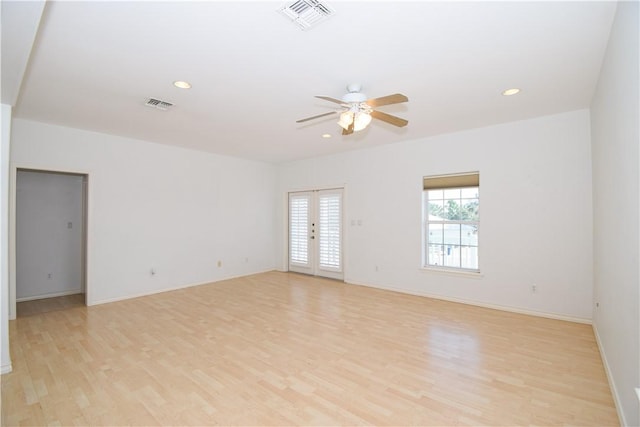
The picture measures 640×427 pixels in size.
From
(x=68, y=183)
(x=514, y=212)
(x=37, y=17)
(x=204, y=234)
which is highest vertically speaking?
(x=37, y=17)

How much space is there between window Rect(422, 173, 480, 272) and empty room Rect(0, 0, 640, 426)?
0.12ft

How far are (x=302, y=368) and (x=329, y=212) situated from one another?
417 centimetres

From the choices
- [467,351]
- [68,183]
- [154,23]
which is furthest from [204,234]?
[467,351]

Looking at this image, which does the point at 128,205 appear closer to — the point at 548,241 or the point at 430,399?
the point at 430,399

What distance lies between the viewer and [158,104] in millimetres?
3553

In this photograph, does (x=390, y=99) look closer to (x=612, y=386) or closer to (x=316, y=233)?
(x=612, y=386)

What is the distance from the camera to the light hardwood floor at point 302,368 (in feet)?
6.97

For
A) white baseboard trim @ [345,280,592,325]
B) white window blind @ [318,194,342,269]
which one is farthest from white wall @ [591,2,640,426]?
white window blind @ [318,194,342,269]

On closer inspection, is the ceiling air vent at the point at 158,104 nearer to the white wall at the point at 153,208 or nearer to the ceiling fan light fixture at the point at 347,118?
the white wall at the point at 153,208

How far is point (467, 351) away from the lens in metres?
3.07

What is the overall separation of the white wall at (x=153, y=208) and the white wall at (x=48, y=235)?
129 cm

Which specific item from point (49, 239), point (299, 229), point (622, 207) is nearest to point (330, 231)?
point (299, 229)

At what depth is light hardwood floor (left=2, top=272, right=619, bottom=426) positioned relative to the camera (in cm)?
212

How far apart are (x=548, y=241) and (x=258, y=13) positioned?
4.41 m
